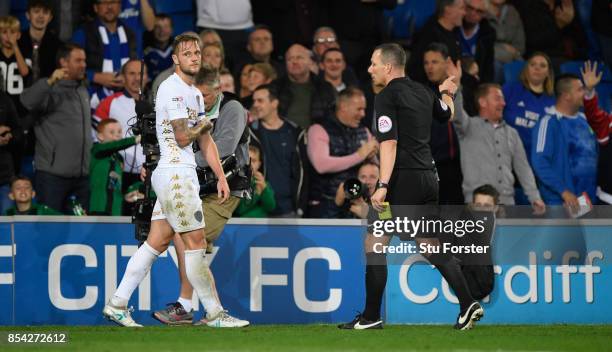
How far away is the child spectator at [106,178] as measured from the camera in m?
12.3

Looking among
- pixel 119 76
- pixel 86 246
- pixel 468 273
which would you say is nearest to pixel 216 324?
pixel 86 246

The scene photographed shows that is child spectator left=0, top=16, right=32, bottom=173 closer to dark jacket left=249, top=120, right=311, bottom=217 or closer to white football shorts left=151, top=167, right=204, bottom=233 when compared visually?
dark jacket left=249, top=120, right=311, bottom=217

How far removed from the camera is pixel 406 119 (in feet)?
31.4

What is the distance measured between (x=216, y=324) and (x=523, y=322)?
9.93 feet

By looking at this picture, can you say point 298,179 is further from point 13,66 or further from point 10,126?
point 13,66

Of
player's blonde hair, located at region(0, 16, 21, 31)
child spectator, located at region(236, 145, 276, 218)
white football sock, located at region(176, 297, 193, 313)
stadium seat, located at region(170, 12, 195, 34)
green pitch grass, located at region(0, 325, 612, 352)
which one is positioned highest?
stadium seat, located at region(170, 12, 195, 34)

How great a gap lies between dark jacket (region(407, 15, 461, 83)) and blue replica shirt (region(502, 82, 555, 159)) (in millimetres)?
809

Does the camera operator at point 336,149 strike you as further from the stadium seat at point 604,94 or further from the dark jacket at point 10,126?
the stadium seat at point 604,94

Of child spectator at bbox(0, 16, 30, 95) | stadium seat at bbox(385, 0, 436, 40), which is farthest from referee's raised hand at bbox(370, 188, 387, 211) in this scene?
stadium seat at bbox(385, 0, 436, 40)

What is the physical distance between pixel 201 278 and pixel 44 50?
4.85 meters

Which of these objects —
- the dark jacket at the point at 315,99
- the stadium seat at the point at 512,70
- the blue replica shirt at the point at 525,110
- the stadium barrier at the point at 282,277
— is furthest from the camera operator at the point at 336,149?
the stadium seat at the point at 512,70

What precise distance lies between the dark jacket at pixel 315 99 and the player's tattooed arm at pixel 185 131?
435 cm

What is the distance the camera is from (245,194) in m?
10.3

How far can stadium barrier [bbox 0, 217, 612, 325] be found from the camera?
36.1ft
